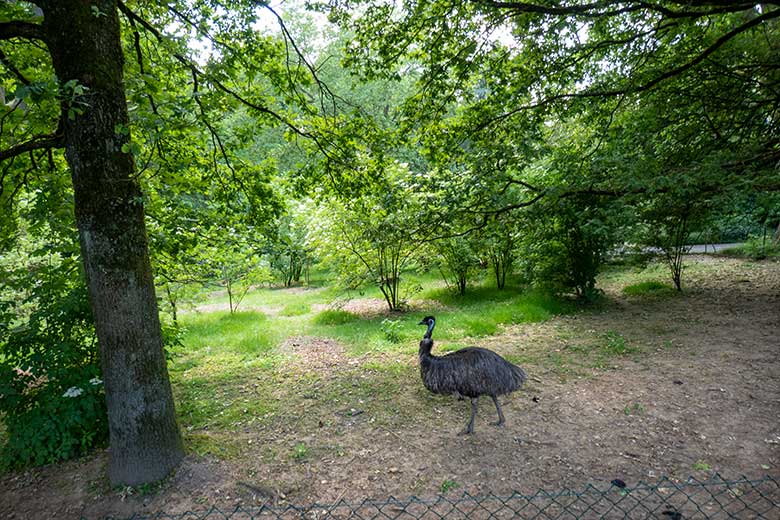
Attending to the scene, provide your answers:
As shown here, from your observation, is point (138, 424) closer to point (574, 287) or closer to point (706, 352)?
point (706, 352)

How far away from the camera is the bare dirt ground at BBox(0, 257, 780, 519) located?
3.83 meters

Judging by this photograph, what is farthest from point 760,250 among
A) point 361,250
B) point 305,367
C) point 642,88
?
point 305,367

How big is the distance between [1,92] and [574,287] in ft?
42.3

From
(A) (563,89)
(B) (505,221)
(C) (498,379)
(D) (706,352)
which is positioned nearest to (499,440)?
(C) (498,379)

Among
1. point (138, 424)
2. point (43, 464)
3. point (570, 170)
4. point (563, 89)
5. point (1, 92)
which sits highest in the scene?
point (1, 92)

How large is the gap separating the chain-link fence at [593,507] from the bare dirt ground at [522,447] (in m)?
0.17

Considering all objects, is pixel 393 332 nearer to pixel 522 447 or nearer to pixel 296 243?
pixel 296 243

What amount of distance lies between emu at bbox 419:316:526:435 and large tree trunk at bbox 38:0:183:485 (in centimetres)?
291

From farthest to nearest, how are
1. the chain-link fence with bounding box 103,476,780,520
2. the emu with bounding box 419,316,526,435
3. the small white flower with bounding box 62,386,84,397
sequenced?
the emu with bounding box 419,316,526,435 < the small white flower with bounding box 62,386,84,397 < the chain-link fence with bounding box 103,476,780,520

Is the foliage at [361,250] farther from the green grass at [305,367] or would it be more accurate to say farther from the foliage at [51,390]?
the foliage at [51,390]

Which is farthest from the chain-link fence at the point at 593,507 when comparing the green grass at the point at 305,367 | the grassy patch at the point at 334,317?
the grassy patch at the point at 334,317

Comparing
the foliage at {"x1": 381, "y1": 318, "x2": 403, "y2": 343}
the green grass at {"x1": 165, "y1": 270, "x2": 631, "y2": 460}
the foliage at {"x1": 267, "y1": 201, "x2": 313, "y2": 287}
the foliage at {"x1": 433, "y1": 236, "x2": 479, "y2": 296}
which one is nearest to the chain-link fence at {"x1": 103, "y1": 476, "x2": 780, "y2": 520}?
the green grass at {"x1": 165, "y1": 270, "x2": 631, "y2": 460}

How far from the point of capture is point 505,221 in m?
8.85

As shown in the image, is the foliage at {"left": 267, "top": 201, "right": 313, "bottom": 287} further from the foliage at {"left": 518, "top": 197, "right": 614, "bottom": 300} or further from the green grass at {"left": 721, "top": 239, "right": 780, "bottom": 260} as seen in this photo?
the green grass at {"left": 721, "top": 239, "right": 780, "bottom": 260}
